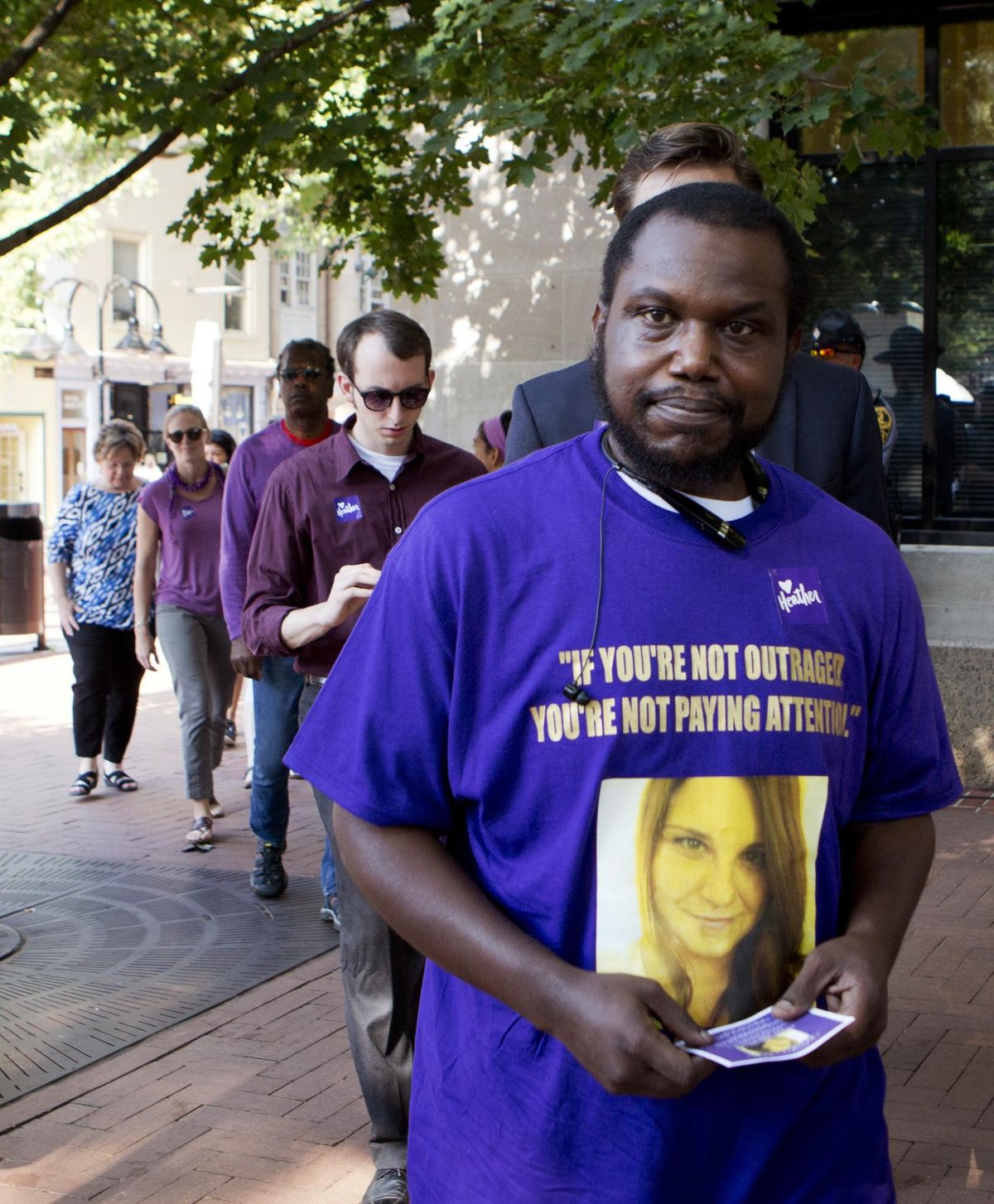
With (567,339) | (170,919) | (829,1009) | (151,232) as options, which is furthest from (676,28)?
(151,232)

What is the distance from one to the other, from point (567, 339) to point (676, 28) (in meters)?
3.59

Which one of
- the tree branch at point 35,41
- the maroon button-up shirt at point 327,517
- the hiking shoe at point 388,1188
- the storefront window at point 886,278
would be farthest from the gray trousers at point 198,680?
the hiking shoe at point 388,1188

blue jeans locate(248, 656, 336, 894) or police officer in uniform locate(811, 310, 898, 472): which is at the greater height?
police officer in uniform locate(811, 310, 898, 472)

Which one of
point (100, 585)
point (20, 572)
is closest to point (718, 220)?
point (100, 585)

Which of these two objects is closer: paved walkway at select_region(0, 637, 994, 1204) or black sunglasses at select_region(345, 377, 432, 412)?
paved walkway at select_region(0, 637, 994, 1204)

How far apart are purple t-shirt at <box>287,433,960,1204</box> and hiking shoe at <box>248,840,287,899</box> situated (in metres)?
5.13

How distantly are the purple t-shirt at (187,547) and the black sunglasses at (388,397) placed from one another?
367 cm

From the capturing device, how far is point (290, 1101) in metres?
4.53

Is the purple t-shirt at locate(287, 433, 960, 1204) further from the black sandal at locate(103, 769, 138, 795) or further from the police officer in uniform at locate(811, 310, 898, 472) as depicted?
the black sandal at locate(103, 769, 138, 795)

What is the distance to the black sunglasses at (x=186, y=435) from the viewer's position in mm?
8312

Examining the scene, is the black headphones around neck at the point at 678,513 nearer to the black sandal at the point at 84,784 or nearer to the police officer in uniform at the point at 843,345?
the police officer in uniform at the point at 843,345

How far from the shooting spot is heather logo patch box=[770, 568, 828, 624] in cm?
173

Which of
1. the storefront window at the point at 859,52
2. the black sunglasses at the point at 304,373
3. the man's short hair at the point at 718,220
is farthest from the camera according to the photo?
the storefront window at the point at 859,52

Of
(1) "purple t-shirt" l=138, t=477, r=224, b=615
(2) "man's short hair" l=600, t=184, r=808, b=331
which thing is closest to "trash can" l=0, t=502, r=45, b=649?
(1) "purple t-shirt" l=138, t=477, r=224, b=615
